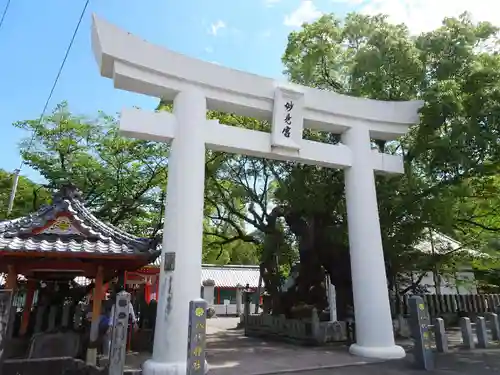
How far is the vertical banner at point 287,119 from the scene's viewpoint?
8.49 meters

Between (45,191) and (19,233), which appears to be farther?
(45,191)

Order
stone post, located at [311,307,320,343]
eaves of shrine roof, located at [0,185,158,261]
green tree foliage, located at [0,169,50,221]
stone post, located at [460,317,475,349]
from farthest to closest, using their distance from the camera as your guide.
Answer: green tree foliage, located at [0,169,50,221] → stone post, located at [311,307,320,343] → stone post, located at [460,317,475,349] → eaves of shrine roof, located at [0,185,158,261]

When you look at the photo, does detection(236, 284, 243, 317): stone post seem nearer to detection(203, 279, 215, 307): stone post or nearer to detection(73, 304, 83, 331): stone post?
detection(203, 279, 215, 307): stone post

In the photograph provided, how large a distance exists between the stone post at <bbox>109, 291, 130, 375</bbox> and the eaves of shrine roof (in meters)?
1.32

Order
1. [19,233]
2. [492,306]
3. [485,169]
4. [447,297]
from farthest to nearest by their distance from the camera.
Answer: [492,306] → [447,297] → [485,169] → [19,233]

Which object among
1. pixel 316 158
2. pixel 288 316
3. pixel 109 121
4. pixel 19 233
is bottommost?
pixel 288 316

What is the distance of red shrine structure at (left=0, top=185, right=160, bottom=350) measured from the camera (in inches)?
275

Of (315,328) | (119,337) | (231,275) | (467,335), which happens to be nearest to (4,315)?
(119,337)

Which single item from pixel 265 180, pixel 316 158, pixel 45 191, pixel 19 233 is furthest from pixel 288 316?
pixel 45 191

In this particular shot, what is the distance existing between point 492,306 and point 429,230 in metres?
7.95

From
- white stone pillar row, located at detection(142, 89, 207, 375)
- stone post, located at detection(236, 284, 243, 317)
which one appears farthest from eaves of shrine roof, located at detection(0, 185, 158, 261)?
stone post, located at detection(236, 284, 243, 317)

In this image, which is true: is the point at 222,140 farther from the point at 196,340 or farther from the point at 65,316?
the point at 65,316

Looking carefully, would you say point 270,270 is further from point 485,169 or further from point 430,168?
point 485,169

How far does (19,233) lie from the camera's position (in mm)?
7230
